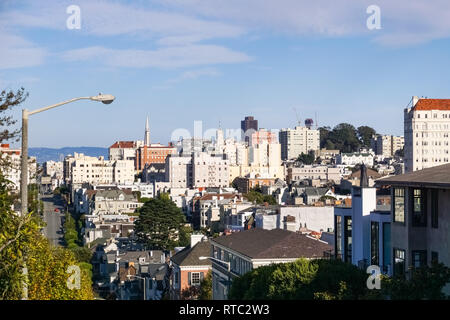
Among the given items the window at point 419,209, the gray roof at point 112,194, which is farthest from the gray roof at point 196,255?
the gray roof at point 112,194

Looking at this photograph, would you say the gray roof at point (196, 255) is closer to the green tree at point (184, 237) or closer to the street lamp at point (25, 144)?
the street lamp at point (25, 144)

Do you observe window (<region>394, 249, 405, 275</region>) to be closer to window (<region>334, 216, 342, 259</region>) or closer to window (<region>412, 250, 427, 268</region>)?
window (<region>412, 250, 427, 268</region>)

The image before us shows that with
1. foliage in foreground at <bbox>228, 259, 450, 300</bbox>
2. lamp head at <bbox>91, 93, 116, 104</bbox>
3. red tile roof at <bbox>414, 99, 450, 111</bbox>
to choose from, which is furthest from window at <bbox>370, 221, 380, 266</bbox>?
red tile roof at <bbox>414, 99, 450, 111</bbox>

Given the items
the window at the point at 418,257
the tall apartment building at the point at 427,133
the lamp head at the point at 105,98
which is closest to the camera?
the lamp head at the point at 105,98

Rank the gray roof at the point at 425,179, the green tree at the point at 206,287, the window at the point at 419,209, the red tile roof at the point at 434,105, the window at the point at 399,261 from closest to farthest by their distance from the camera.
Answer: the gray roof at the point at 425,179
the window at the point at 419,209
the window at the point at 399,261
the green tree at the point at 206,287
the red tile roof at the point at 434,105

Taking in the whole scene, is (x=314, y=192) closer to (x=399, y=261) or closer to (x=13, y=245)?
(x=399, y=261)

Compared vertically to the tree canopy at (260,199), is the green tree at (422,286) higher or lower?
higher

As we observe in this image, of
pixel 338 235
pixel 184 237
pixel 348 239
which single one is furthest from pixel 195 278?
pixel 184 237
